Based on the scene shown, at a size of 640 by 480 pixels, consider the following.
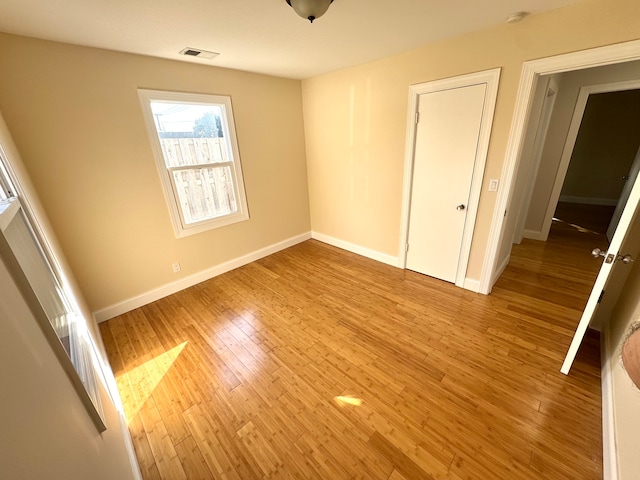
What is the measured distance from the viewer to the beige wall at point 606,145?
5023 mm

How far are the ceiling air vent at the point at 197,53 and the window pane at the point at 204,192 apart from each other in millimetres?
1094

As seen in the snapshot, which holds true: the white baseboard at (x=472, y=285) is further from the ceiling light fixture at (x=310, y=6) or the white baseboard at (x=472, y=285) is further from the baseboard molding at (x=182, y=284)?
the ceiling light fixture at (x=310, y=6)

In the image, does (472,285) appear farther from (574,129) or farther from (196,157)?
(196,157)

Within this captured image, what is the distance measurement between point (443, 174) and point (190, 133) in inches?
110

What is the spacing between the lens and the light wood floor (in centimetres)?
141

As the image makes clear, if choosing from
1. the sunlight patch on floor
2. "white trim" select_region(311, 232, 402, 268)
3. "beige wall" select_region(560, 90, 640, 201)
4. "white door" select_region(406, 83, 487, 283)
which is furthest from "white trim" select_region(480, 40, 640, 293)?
"beige wall" select_region(560, 90, 640, 201)

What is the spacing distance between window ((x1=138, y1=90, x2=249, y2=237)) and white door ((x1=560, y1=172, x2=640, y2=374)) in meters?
3.38

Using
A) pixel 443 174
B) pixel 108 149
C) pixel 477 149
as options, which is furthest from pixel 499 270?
pixel 108 149

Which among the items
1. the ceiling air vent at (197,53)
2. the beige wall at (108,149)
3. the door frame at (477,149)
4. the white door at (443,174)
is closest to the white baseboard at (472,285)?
the door frame at (477,149)

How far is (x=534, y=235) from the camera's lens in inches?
159

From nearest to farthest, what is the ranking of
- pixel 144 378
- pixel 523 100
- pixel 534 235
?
pixel 144 378 → pixel 523 100 → pixel 534 235

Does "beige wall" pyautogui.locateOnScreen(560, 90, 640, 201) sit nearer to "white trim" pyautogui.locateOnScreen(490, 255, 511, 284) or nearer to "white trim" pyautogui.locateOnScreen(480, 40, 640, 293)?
"white trim" pyautogui.locateOnScreen(490, 255, 511, 284)

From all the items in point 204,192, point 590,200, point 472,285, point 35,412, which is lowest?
point 472,285

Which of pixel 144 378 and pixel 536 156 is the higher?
pixel 536 156
